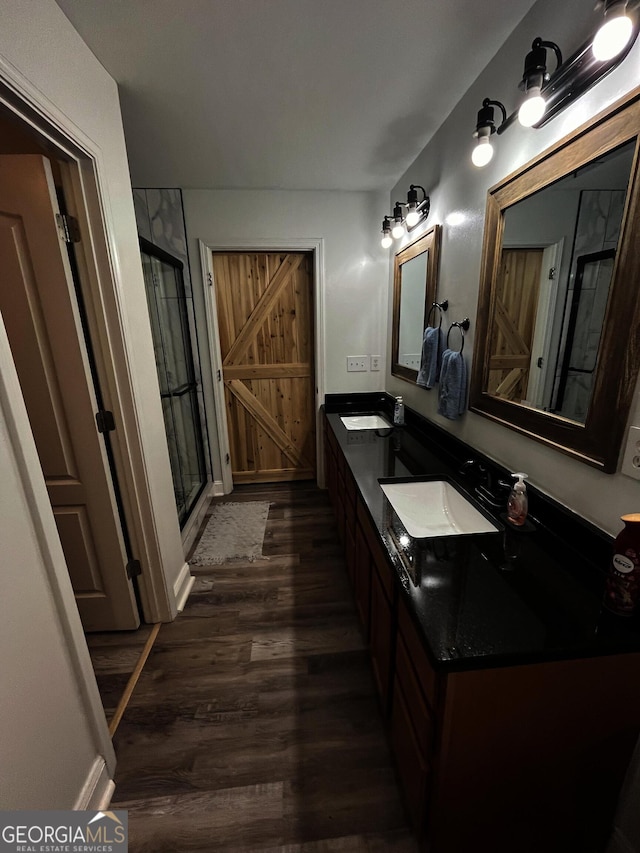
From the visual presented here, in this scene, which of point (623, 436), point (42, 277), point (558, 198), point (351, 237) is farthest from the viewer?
point (351, 237)

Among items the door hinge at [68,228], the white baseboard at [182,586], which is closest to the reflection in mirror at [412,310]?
the door hinge at [68,228]

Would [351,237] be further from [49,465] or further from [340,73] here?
[49,465]

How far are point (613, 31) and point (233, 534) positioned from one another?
2864 mm

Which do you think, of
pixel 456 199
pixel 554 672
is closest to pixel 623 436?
pixel 554 672

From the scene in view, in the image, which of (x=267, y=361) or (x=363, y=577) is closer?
(x=363, y=577)

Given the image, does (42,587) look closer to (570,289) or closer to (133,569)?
(133,569)

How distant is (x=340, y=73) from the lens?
55.8 inches

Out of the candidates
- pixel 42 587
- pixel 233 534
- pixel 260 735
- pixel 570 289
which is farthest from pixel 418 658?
pixel 233 534

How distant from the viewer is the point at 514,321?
4.27 ft

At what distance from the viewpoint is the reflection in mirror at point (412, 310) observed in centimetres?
214

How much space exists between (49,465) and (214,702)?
1251 millimetres

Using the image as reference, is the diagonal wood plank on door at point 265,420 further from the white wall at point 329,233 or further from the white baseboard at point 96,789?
the white baseboard at point 96,789

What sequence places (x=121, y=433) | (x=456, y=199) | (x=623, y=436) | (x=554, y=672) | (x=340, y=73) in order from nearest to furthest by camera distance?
(x=554, y=672)
(x=623, y=436)
(x=340, y=73)
(x=121, y=433)
(x=456, y=199)

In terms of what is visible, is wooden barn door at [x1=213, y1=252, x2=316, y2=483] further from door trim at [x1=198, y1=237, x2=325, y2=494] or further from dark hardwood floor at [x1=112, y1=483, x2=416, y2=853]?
dark hardwood floor at [x1=112, y1=483, x2=416, y2=853]
